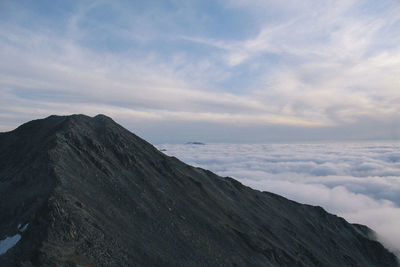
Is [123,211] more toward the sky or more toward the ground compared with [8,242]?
more toward the ground

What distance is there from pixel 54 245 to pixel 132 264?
861cm

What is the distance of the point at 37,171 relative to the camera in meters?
39.2

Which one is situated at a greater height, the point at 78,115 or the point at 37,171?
the point at 78,115

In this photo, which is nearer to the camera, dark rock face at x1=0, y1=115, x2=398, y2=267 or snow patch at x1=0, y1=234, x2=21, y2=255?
snow patch at x1=0, y1=234, x2=21, y2=255

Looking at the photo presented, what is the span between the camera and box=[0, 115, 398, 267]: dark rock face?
28.5 meters

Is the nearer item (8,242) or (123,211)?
(8,242)

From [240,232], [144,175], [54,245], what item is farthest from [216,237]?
[54,245]

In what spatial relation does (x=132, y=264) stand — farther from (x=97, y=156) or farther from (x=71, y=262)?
(x=97, y=156)

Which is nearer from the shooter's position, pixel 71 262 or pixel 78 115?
pixel 71 262

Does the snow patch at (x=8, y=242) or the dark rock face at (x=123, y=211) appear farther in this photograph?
the dark rock face at (x=123, y=211)

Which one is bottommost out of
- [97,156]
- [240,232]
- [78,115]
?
[240,232]

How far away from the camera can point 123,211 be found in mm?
40688

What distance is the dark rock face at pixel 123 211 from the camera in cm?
2850

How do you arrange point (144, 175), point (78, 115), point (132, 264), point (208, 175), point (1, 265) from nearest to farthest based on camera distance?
point (1, 265) < point (132, 264) < point (144, 175) < point (78, 115) < point (208, 175)
